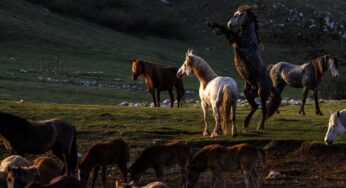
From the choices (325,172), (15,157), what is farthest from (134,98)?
(15,157)

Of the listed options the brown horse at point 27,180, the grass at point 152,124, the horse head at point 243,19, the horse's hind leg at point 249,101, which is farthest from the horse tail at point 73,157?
the horse head at point 243,19

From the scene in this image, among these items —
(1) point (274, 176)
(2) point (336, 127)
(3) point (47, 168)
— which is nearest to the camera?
(3) point (47, 168)

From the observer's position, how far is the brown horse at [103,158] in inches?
645

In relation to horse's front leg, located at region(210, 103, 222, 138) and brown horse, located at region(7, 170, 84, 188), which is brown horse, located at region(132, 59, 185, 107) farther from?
brown horse, located at region(7, 170, 84, 188)

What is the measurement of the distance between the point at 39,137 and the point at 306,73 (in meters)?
14.5

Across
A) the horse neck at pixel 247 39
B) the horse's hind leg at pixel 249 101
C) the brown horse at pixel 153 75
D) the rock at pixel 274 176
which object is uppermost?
the horse neck at pixel 247 39

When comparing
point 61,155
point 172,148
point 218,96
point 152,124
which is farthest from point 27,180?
point 152,124

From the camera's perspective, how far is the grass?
20844mm

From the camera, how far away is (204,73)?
71.2ft

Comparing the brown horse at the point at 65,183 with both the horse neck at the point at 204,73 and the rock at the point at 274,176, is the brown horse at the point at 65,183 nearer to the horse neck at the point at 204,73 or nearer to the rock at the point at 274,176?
the rock at the point at 274,176

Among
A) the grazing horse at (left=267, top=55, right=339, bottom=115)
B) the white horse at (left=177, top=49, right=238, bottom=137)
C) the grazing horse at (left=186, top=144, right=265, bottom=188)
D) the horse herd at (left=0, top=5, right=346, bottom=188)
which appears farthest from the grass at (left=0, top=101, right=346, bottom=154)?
the grazing horse at (left=186, top=144, right=265, bottom=188)

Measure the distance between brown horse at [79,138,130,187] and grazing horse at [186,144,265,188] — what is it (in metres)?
1.51

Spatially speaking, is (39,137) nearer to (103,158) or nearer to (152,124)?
(103,158)

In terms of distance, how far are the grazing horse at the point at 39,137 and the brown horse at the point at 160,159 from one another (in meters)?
1.36
